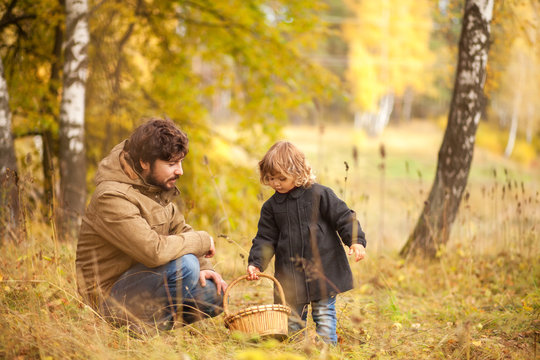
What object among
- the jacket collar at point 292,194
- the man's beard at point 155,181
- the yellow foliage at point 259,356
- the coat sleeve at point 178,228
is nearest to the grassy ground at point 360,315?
the yellow foliage at point 259,356

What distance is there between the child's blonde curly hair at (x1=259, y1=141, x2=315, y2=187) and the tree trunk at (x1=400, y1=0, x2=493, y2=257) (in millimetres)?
→ 2389

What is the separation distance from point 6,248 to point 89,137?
118 inches

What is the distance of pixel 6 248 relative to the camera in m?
4.00

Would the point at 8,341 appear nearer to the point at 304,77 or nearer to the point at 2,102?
the point at 2,102

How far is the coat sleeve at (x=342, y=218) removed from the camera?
117 inches

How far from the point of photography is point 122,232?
2730mm

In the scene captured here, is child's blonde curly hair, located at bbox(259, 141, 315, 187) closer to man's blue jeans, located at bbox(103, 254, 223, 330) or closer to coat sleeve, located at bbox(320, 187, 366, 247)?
coat sleeve, located at bbox(320, 187, 366, 247)

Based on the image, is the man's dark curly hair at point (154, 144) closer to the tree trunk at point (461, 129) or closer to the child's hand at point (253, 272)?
the child's hand at point (253, 272)

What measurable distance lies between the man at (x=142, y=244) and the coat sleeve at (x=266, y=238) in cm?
33

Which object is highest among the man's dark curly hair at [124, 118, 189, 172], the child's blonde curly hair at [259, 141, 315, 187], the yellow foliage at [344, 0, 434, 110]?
the yellow foliage at [344, 0, 434, 110]

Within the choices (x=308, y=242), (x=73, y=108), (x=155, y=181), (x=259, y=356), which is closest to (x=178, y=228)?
(x=155, y=181)

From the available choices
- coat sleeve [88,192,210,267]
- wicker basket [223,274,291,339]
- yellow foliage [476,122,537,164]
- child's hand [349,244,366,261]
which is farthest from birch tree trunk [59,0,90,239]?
yellow foliage [476,122,537,164]

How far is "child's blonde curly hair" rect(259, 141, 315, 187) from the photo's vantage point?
3.04m

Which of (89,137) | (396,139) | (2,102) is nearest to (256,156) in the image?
(89,137)
